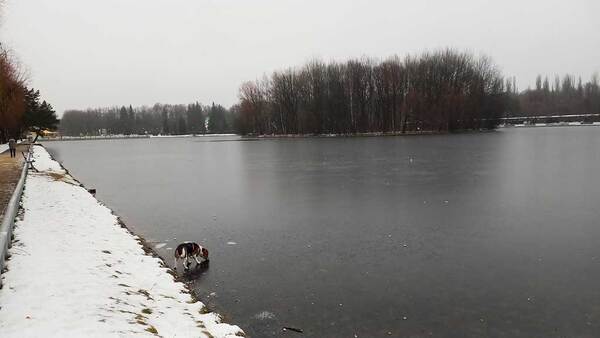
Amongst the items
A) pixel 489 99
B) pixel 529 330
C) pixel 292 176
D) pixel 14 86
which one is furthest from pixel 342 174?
pixel 489 99

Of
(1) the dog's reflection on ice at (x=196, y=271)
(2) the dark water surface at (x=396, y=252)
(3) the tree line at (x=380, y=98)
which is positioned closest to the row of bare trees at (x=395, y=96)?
(3) the tree line at (x=380, y=98)

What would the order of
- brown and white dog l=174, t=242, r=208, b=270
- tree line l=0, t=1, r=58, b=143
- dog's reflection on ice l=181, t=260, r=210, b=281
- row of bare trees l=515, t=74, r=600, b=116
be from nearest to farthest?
dog's reflection on ice l=181, t=260, r=210, b=281
brown and white dog l=174, t=242, r=208, b=270
tree line l=0, t=1, r=58, b=143
row of bare trees l=515, t=74, r=600, b=116

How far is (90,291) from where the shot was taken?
272 inches

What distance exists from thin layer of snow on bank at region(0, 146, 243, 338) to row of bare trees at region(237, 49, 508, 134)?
84737 mm

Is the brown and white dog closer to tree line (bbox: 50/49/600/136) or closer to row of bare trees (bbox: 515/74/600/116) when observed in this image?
tree line (bbox: 50/49/600/136)

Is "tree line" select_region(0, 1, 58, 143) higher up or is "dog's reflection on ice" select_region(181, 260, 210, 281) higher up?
"tree line" select_region(0, 1, 58, 143)

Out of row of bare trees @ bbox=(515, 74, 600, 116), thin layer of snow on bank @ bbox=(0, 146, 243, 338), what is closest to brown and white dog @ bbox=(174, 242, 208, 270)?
thin layer of snow on bank @ bbox=(0, 146, 243, 338)

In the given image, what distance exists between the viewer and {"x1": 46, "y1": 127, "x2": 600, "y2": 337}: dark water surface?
7.00m

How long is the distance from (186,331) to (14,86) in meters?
51.9

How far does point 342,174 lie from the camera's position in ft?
83.5

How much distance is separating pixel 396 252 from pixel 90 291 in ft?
21.3

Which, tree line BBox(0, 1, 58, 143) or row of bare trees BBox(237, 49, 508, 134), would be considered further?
row of bare trees BBox(237, 49, 508, 134)

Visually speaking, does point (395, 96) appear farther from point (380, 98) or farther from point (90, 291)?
point (90, 291)

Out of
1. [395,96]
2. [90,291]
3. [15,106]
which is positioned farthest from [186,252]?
[395,96]
